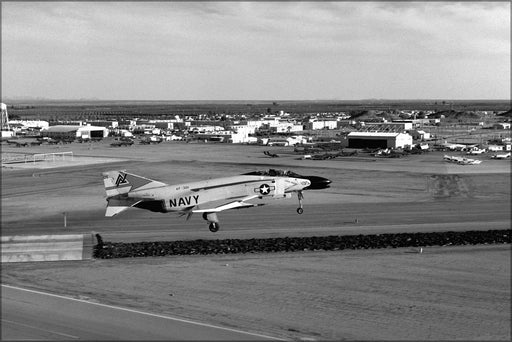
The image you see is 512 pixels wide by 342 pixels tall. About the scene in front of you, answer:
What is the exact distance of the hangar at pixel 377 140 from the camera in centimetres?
8588

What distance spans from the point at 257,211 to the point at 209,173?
2022cm

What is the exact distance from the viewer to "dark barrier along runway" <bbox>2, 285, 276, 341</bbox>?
849 inches

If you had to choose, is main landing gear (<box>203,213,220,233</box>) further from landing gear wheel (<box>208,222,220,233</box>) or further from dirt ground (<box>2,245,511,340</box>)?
dirt ground (<box>2,245,511,340</box>)

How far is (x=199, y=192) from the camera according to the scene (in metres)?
34.2

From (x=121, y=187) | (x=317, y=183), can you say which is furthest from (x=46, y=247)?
(x=317, y=183)

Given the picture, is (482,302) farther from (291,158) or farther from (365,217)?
(291,158)

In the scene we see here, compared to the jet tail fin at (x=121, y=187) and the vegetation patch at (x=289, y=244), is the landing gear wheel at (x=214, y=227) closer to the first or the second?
the vegetation patch at (x=289, y=244)

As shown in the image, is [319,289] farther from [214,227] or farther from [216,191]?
[214,227]

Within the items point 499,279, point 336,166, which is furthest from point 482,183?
point 499,279

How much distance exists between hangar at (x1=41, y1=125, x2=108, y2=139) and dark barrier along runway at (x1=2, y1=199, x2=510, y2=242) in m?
108

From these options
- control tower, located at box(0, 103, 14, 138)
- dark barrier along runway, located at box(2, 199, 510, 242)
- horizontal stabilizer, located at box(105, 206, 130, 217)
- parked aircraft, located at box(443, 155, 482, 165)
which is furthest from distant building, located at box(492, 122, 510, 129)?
control tower, located at box(0, 103, 14, 138)

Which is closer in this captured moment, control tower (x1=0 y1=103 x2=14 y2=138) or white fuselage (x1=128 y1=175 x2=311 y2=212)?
white fuselage (x1=128 y1=175 x2=311 y2=212)

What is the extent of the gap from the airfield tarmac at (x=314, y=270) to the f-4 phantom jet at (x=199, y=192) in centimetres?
335

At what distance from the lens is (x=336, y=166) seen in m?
76.3
